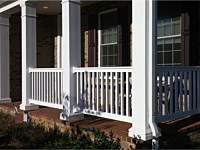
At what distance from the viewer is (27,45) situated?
23.2 ft

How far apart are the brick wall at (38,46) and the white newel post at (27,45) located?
2773mm

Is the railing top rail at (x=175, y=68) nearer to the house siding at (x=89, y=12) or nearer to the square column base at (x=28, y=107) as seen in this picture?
the house siding at (x=89, y=12)

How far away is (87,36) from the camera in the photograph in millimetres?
8711

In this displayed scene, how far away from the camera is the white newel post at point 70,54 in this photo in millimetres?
5520

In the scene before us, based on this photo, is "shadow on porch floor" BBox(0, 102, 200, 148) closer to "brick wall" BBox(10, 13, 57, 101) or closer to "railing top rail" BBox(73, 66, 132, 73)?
"railing top rail" BBox(73, 66, 132, 73)

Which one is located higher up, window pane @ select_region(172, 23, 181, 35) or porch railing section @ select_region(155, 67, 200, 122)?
window pane @ select_region(172, 23, 181, 35)

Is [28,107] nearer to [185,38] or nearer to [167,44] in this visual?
[167,44]

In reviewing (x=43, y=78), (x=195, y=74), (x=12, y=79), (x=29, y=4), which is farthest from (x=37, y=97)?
(x=195, y=74)

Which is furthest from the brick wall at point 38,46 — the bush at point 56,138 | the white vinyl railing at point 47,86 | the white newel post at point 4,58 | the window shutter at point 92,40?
the bush at point 56,138

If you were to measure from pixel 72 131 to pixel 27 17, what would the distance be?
344 centimetres

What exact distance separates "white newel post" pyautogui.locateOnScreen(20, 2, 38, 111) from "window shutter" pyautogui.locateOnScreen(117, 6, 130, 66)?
2.32 m

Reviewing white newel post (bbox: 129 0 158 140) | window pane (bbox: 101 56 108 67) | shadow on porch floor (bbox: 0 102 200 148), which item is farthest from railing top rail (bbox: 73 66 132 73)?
window pane (bbox: 101 56 108 67)

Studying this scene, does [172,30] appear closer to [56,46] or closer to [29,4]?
[29,4]

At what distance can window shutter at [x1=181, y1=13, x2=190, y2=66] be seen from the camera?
5.87 meters
